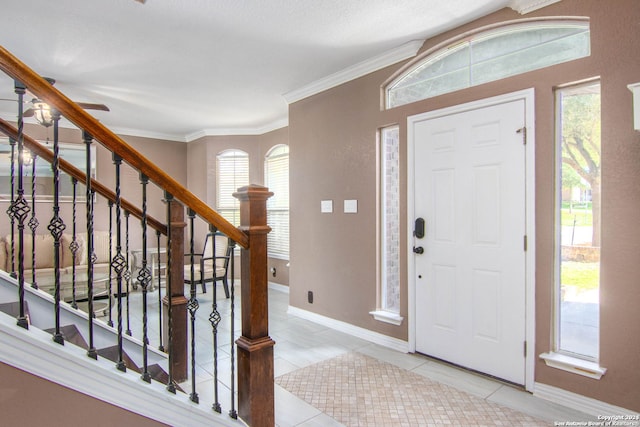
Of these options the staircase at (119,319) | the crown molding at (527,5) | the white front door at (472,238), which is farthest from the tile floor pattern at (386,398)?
the crown molding at (527,5)

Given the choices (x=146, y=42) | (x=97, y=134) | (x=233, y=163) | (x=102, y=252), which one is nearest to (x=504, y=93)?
(x=97, y=134)

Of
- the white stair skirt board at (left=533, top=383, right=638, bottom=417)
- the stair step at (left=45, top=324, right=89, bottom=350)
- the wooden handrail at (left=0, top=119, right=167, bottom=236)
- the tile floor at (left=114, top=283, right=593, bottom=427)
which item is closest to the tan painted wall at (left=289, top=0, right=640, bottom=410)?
the white stair skirt board at (left=533, top=383, right=638, bottom=417)

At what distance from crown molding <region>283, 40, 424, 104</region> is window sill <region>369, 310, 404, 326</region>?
226 cm

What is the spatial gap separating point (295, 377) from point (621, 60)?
2.91 m

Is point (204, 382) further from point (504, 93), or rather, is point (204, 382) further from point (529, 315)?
point (504, 93)

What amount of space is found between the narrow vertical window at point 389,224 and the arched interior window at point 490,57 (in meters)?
0.41

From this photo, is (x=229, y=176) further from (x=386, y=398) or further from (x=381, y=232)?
(x=386, y=398)

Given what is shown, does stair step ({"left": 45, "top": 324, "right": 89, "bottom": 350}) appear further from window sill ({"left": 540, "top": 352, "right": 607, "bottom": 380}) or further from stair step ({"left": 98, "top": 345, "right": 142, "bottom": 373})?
window sill ({"left": 540, "top": 352, "right": 607, "bottom": 380})

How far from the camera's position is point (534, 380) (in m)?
2.46

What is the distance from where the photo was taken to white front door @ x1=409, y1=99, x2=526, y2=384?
256 centimetres

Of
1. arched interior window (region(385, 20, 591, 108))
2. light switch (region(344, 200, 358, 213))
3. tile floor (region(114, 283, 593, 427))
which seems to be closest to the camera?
tile floor (region(114, 283, 593, 427))

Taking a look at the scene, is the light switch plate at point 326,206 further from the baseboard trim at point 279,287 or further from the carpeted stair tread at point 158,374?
the carpeted stair tread at point 158,374

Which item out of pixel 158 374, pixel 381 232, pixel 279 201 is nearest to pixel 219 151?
pixel 279 201

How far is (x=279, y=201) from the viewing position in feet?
19.2
